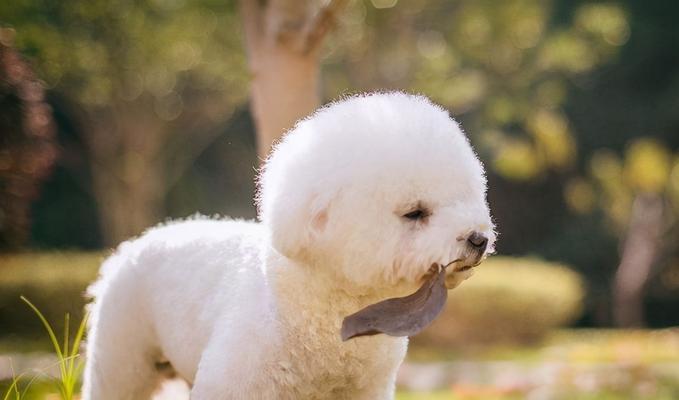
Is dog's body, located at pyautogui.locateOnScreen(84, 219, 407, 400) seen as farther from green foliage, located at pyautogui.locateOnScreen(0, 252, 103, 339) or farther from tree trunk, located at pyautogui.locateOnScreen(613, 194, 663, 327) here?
tree trunk, located at pyautogui.locateOnScreen(613, 194, 663, 327)

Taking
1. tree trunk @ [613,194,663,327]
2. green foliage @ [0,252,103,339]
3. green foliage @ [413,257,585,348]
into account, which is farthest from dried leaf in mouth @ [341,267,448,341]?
tree trunk @ [613,194,663,327]

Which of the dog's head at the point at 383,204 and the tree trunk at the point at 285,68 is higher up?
the tree trunk at the point at 285,68

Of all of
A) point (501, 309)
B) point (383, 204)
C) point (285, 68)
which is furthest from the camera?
point (501, 309)

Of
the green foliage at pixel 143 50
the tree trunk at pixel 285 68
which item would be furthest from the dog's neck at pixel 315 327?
the green foliage at pixel 143 50

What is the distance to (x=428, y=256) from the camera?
2.42 m

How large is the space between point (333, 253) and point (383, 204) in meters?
0.21

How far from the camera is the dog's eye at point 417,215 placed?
2.51m

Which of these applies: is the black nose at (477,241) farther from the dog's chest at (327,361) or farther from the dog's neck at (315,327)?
the dog's chest at (327,361)

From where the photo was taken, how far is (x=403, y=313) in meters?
2.51

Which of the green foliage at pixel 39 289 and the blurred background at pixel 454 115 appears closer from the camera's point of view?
the blurred background at pixel 454 115

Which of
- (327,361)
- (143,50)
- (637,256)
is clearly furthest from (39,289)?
(327,361)

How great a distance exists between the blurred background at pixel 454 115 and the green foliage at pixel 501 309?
0.03m

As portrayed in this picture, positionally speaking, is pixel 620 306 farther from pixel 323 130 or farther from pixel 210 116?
pixel 323 130

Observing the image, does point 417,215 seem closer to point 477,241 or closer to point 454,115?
point 477,241
